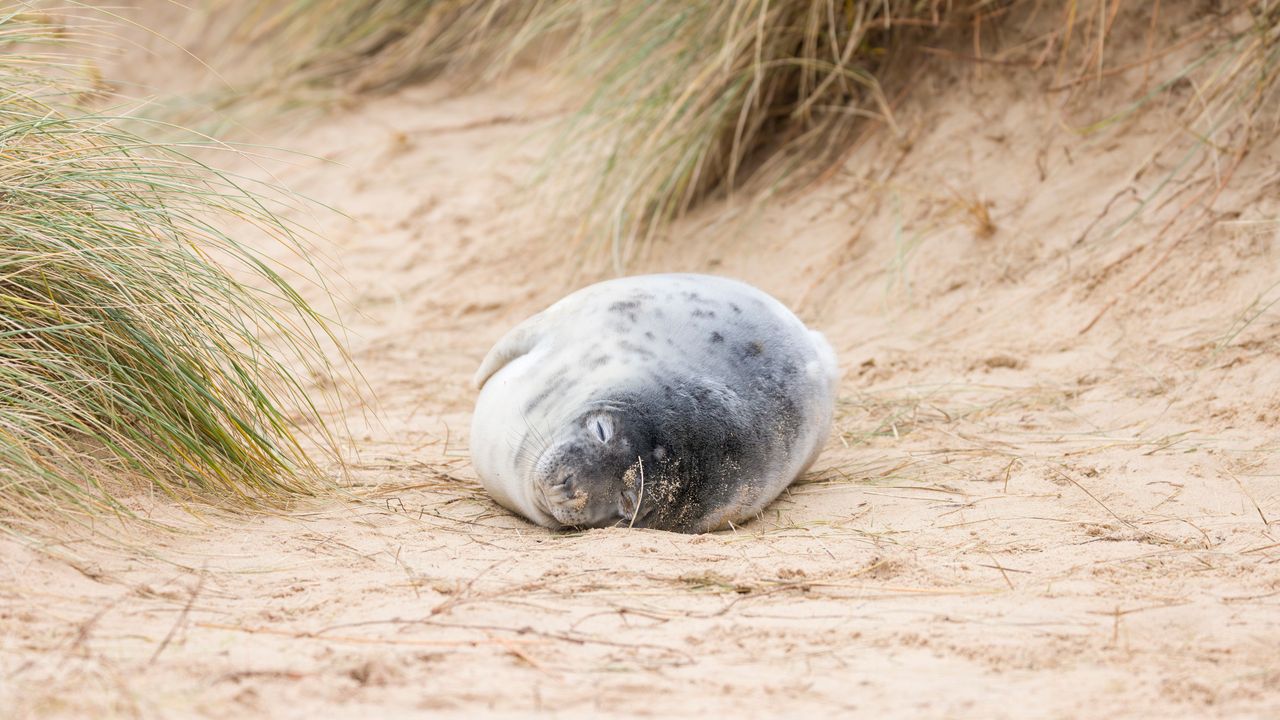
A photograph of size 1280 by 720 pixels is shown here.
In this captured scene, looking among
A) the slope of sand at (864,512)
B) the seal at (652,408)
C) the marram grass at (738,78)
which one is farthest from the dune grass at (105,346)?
the marram grass at (738,78)

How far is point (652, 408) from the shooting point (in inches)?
125

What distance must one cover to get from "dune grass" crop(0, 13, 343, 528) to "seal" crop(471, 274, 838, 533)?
0.60 metres

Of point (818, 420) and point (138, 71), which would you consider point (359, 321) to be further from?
point (138, 71)

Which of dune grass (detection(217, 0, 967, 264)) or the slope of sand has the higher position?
dune grass (detection(217, 0, 967, 264))

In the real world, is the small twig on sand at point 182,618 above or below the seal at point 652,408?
above

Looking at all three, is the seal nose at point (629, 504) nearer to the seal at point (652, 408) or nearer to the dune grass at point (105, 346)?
the seal at point (652, 408)

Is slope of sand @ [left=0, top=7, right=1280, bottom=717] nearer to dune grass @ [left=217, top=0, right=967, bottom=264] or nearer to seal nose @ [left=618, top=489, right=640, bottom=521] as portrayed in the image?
seal nose @ [left=618, top=489, right=640, bottom=521]

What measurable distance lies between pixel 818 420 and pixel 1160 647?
1.43 metres

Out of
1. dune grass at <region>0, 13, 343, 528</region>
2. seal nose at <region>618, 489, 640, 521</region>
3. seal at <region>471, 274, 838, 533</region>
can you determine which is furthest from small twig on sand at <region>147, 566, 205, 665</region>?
seal nose at <region>618, 489, 640, 521</region>

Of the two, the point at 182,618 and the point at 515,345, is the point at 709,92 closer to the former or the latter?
the point at 515,345

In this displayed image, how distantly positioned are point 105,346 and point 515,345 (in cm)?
117

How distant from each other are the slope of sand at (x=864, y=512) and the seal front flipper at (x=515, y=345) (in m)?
0.38

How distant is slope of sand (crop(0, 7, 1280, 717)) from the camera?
2.09 meters

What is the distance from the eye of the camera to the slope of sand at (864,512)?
82.4 inches
